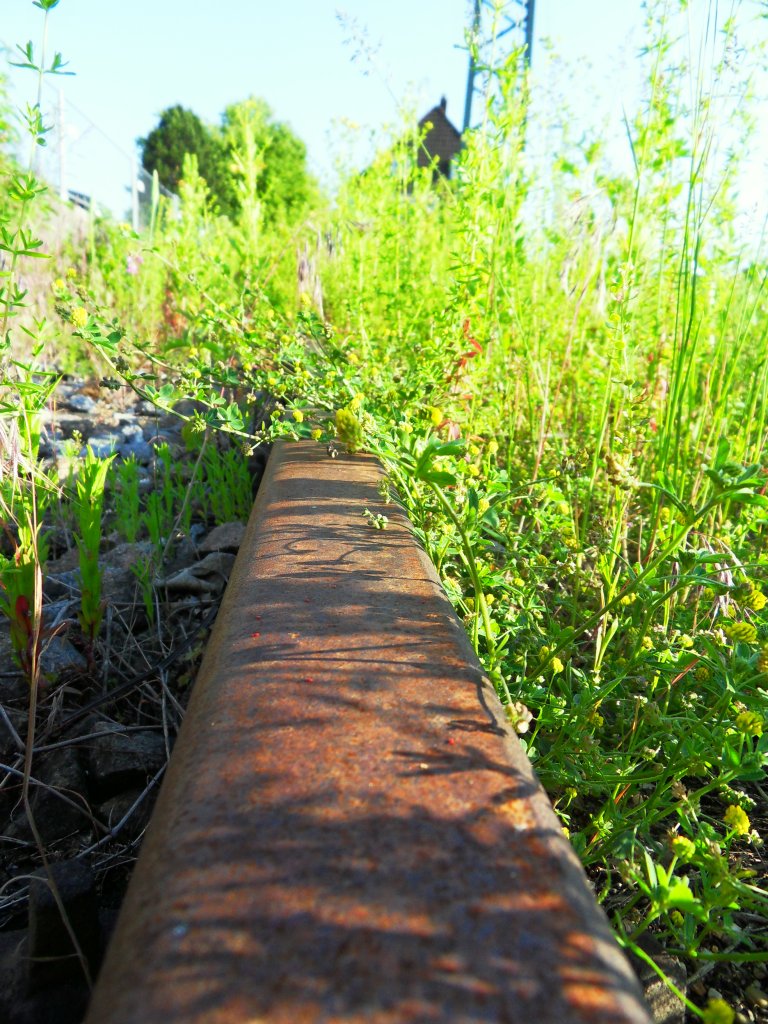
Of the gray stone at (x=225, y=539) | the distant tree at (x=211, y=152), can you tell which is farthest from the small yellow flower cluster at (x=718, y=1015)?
the distant tree at (x=211, y=152)

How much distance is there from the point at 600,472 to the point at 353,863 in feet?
6.75

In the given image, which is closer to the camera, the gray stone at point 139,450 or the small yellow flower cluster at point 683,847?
the small yellow flower cluster at point 683,847

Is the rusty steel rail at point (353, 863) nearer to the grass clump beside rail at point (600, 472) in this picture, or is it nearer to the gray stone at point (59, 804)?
the grass clump beside rail at point (600, 472)

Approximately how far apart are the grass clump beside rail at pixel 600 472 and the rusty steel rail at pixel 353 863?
26 centimetres

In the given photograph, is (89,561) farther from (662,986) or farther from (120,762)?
(662,986)

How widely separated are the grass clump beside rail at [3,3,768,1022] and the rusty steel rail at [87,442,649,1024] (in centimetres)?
26

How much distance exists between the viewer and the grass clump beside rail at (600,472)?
3.54 ft

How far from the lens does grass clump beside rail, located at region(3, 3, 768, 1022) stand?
1079mm

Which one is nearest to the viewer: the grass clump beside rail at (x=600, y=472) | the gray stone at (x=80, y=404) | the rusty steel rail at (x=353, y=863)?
the rusty steel rail at (x=353, y=863)

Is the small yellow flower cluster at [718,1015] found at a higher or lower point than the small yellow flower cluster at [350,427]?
lower

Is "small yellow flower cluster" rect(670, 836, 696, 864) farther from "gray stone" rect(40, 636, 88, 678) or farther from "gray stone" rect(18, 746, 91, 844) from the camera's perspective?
"gray stone" rect(40, 636, 88, 678)

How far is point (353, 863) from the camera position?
59cm

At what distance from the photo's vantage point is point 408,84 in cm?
381

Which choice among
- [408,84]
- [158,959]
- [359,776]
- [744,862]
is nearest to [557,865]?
[359,776]
